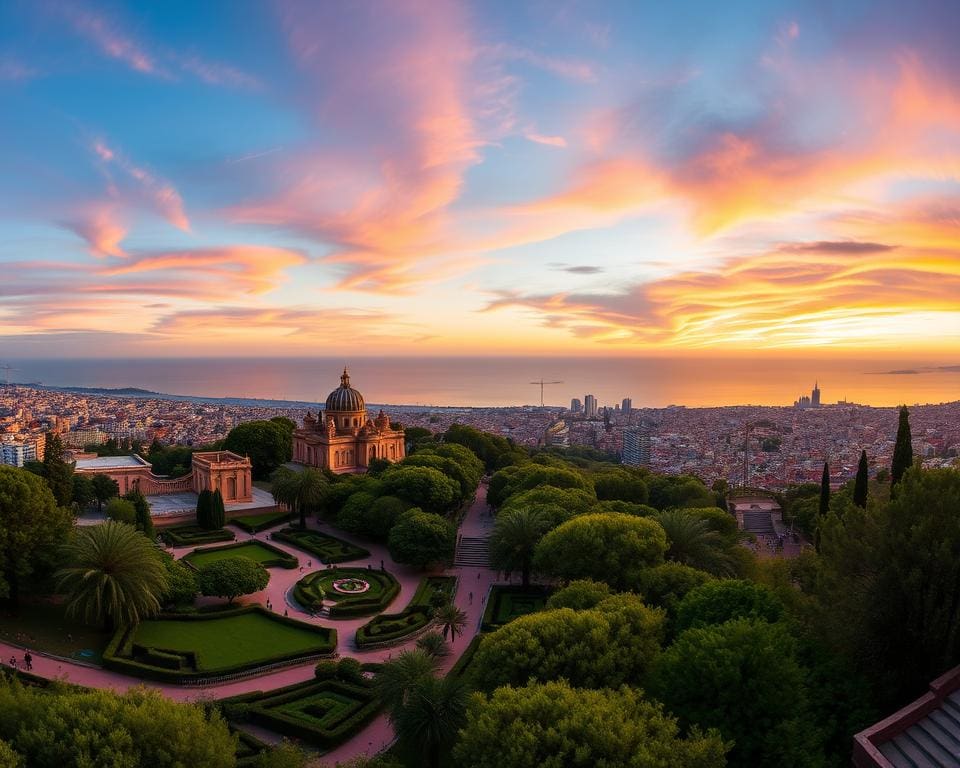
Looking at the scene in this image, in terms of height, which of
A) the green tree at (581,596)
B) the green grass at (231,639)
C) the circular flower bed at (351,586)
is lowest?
the green grass at (231,639)

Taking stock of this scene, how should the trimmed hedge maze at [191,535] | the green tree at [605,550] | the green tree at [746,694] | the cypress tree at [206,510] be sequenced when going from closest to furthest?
the green tree at [746,694]
the green tree at [605,550]
the trimmed hedge maze at [191,535]
the cypress tree at [206,510]

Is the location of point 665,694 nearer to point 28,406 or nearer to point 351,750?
point 351,750

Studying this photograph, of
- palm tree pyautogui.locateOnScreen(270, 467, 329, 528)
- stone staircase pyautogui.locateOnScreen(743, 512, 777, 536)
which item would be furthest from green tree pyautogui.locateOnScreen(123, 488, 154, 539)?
stone staircase pyautogui.locateOnScreen(743, 512, 777, 536)

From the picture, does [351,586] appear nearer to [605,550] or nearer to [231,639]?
[231,639]

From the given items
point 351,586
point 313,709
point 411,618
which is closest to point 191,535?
point 351,586

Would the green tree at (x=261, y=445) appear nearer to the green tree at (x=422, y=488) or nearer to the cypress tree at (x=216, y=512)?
the cypress tree at (x=216, y=512)

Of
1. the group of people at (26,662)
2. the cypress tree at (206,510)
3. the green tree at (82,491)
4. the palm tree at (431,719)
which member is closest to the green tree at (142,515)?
the cypress tree at (206,510)

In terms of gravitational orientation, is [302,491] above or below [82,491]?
above
